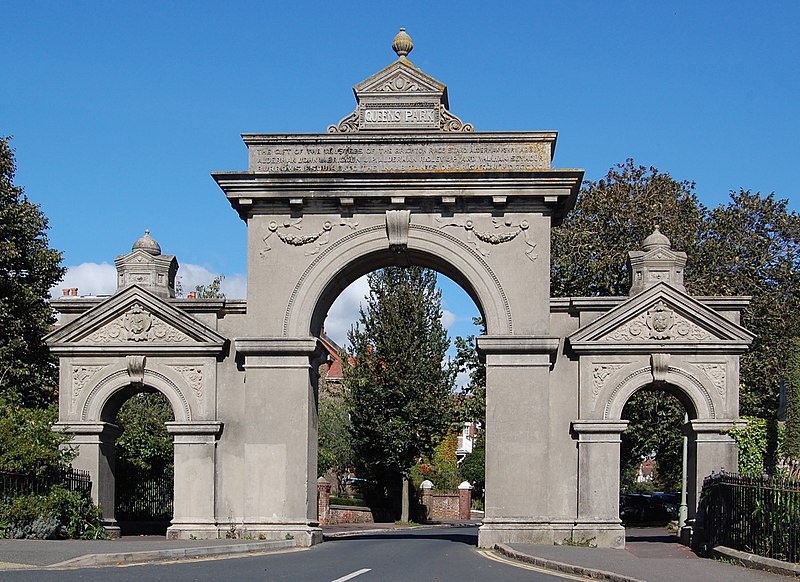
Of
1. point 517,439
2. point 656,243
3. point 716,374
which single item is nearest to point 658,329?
point 716,374

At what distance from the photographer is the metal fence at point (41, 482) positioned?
22688 mm

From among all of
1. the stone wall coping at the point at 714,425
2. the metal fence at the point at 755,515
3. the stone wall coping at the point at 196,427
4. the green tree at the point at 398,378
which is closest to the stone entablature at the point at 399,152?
the stone wall coping at the point at 196,427

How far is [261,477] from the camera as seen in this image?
82.4 ft

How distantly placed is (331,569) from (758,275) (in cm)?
3467

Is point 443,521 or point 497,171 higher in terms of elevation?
point 497,171

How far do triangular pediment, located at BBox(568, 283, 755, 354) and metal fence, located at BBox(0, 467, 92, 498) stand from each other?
10.8 m

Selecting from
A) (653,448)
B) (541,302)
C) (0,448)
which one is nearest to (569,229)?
(653,448)

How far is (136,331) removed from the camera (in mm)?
25688

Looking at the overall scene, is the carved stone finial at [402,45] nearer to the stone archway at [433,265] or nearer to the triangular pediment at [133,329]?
the stone archway at [433,265]

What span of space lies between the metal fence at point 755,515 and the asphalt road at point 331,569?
11.8 feet

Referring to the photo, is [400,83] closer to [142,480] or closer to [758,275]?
[142,480]

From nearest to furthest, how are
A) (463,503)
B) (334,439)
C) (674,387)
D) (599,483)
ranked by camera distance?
1. (599,483)
2. (674,387)
3. (463,503)
4. (334,439)

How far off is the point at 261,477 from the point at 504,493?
514 centimetres

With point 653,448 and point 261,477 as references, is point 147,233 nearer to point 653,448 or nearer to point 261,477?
point 261,477
